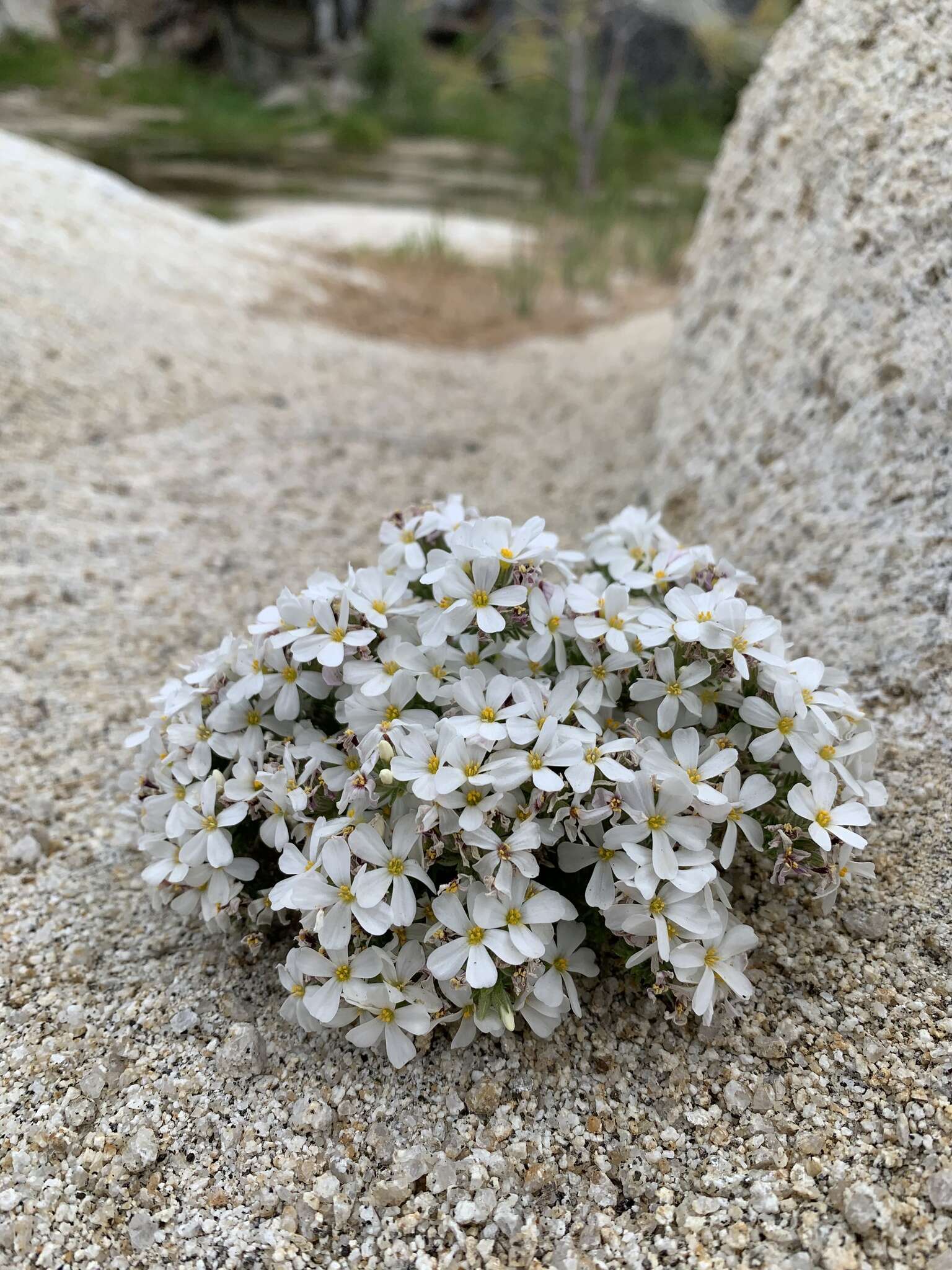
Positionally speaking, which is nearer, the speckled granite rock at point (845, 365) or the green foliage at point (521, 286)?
the speckled granite rock at point (845, 365)

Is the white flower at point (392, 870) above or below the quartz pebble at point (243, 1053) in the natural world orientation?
above

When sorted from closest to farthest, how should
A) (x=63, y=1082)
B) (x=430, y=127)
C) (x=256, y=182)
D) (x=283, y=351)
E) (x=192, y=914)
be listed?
(x=63, y=1082)
(x=192, y=914)
(x=283, y=351)
(x=256, y=182)
(x=430, y=127)

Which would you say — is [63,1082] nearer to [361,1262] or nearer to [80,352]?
[361,1262]

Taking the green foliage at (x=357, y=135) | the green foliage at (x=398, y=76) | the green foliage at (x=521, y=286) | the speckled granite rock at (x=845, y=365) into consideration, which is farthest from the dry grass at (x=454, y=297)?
the green foliage at (x=398, y=76)

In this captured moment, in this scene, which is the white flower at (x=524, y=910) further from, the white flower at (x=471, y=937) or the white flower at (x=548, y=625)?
the white flower at (x=548, y=625)

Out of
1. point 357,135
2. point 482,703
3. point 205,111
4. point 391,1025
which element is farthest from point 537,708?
point 357,135

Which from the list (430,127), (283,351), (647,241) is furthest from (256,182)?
(283,351)
